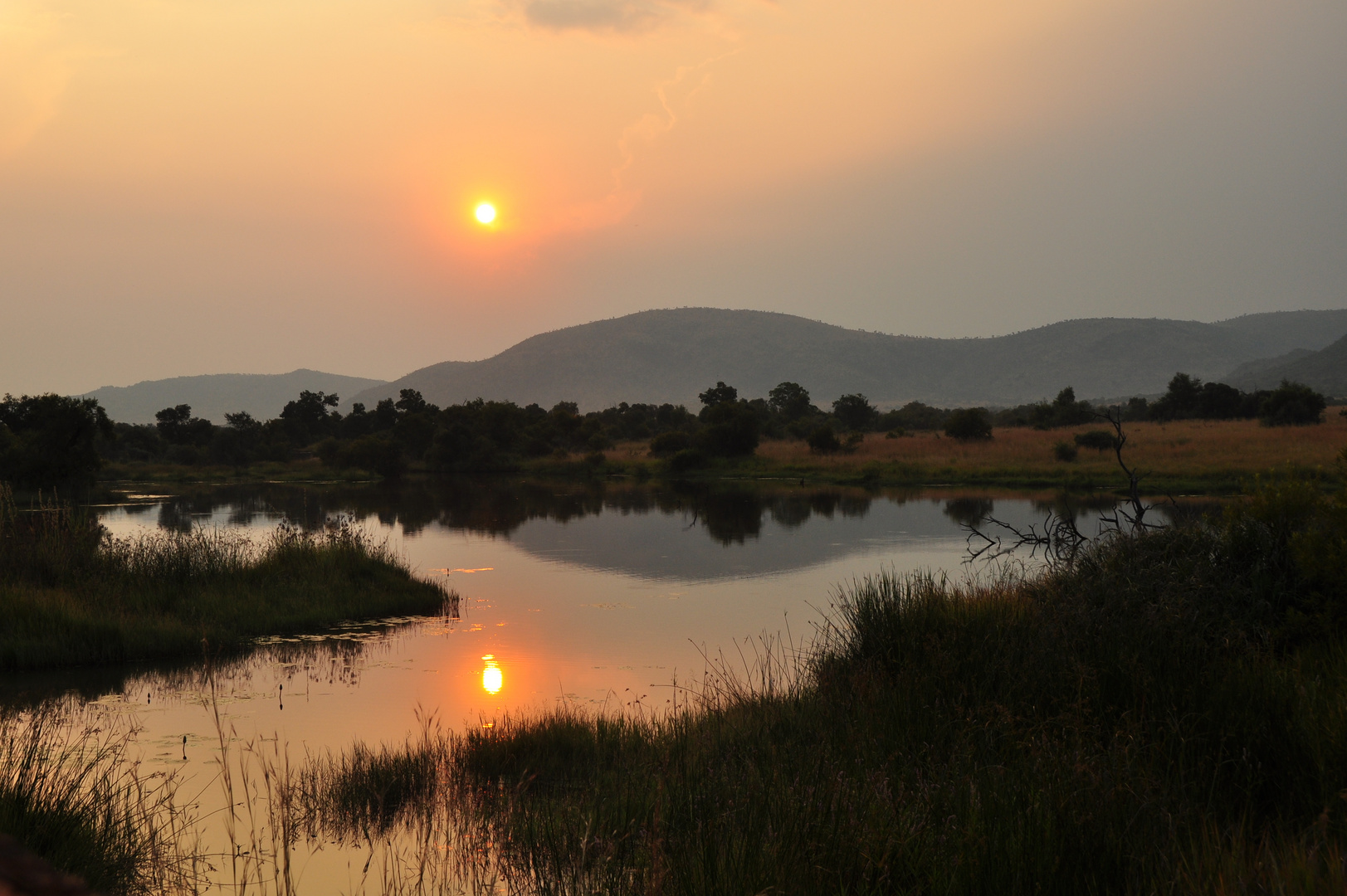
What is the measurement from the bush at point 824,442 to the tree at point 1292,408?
25.7 m

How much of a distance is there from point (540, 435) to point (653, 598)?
58.0 meters

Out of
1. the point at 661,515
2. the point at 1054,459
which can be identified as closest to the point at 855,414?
the point at 1054,459

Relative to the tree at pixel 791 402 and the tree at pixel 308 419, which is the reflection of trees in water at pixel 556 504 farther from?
the tree at pixel 791 402

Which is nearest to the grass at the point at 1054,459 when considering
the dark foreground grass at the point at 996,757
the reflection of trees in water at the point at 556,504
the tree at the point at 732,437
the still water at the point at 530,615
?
the tree at the point at 732,437

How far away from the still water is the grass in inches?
215

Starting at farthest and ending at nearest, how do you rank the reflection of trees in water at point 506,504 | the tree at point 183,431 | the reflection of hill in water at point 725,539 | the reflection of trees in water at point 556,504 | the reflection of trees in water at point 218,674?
1. the tree at point 183,431
2. the reflection of trees in water at point 506,504
3. the reflection of trees in water at point 556,504
4. the reflection of hill in water at point 725,539
5. the reflection of trees in water at point 218,674

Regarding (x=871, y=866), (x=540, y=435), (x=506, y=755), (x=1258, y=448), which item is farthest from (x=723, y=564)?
(x=540, y=435)

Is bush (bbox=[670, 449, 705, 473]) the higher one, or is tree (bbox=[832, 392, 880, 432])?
tree (bbox=[832, 392, 880, 432])

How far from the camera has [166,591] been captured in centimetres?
1645

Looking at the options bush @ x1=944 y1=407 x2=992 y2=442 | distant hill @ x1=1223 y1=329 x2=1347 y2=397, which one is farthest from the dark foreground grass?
distant hill @ x1=1223 y1=329 x2=1347 y2=397

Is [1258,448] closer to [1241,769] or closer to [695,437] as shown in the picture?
→ [695,437]

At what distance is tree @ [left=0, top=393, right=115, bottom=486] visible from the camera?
1587 inches

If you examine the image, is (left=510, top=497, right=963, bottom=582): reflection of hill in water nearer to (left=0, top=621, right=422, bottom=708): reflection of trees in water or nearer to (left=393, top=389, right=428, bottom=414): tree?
(left=0, top=621, right=422, bottom=708): reflection of trees in water

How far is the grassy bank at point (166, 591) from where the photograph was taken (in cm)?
1388
